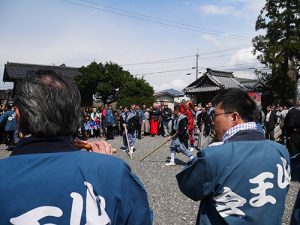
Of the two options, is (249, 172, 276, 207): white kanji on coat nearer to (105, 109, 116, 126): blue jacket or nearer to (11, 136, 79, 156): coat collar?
(11, 136, 79, 156): coat collar

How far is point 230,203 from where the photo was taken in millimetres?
1897

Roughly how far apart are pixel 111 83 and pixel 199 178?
92.5ft

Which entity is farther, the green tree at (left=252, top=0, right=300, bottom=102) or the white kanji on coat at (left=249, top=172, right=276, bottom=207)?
the green tree at (left=252, top=0, right=300, bottom=102)

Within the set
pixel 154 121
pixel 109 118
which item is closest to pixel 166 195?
pixel 109 118

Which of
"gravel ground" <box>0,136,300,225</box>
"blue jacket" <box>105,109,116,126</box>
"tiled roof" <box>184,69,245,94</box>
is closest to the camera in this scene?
"gravel ground" <box>0,136,300,225</box>

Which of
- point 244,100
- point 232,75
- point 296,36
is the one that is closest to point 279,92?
point 296,36

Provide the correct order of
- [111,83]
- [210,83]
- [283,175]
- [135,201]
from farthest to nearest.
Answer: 1. [111,83]
2. [210,83]
3. [283,175]
4. [135,201]

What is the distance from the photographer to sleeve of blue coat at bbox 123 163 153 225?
1303 millimetres

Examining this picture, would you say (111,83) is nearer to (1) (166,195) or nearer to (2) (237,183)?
(1) (166,195)

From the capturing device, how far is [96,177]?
1.25 metres

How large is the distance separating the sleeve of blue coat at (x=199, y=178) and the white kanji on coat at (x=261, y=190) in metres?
0.24

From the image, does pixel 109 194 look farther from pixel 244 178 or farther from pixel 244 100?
pixel 244 100

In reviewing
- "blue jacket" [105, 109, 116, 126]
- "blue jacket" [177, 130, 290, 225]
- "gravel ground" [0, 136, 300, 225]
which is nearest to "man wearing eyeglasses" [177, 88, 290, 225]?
"blue jacket" [177, 130, 290, 225]

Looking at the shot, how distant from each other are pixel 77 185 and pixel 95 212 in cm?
12
